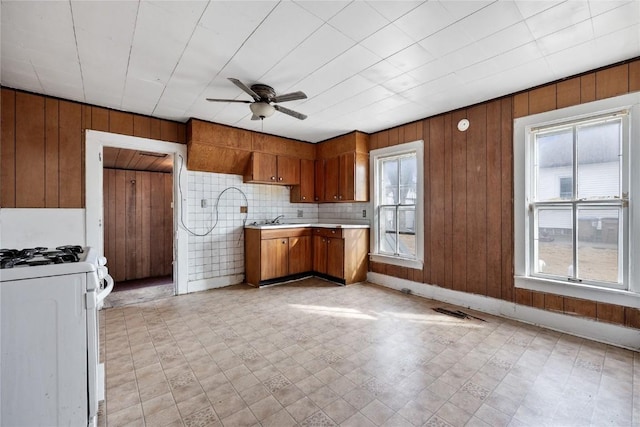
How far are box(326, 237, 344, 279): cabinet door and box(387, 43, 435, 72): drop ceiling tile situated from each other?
2.73m

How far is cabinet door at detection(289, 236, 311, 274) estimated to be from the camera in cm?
484

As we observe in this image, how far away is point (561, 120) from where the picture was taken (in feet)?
9.36

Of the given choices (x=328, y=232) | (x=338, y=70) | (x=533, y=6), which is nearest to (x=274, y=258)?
(x=328, y=232)

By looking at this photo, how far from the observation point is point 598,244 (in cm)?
272

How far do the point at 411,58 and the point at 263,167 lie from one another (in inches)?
116

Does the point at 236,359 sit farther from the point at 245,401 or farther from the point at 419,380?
the point at 419,380

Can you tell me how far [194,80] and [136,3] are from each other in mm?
1043

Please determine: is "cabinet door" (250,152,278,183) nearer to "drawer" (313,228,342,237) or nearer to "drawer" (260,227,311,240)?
"drawer" (260,227,311,240)

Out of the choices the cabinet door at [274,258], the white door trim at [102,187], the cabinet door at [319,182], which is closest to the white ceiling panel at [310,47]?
the white door trim at [102,187]

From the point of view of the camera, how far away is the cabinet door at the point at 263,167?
4.62m

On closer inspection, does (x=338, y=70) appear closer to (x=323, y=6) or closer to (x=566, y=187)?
(x=323, y=6)

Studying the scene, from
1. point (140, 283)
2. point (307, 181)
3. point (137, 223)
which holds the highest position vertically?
point (307, 181)

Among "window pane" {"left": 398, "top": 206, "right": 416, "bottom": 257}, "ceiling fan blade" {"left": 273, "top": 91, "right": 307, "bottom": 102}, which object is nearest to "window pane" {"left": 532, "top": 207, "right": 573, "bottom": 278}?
"window pane" {"left": 398, "top": 206, "right": 416, "bottom": 257}

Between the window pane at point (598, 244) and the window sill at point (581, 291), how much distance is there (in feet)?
0.45
